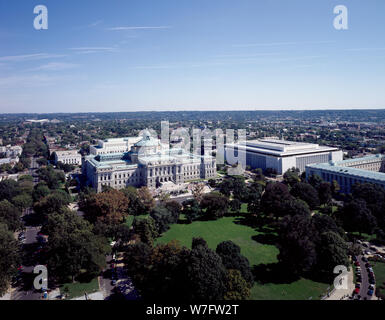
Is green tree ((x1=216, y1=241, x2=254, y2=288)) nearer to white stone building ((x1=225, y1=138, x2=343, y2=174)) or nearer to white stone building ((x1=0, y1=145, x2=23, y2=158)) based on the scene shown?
white stone building ((x1=225, y1=138, x2=343, y2=174))

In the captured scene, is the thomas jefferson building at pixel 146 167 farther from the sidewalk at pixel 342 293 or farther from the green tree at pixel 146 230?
the sidewalk at pixel 342 293

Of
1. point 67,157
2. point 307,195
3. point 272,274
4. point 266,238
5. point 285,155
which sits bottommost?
point 272,274

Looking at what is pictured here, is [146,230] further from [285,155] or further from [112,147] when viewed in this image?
[112,147]

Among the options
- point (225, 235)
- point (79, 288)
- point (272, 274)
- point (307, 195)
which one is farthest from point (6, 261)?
point (307, 195)

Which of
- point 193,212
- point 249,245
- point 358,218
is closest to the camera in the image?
point 249,245

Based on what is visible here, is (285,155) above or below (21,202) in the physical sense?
above

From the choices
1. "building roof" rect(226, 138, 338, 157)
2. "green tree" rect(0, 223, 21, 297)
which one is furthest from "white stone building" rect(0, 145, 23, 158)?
"green tree" rect(0, 223, 21, 297)
